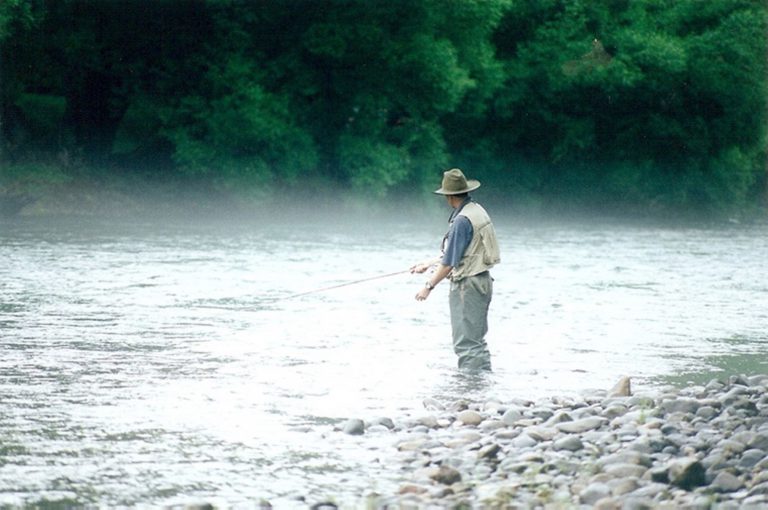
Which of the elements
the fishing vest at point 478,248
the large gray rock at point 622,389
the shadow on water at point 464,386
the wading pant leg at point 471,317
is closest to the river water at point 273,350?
the shadow on water at point 464,386

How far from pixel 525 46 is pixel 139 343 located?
1114 inches

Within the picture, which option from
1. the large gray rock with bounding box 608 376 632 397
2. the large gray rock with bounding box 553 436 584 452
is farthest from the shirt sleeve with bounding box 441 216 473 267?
the large gray rock with bounding box 553 436 584 452

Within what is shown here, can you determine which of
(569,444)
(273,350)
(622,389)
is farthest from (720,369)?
(569,444)

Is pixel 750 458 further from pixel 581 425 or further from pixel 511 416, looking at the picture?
pixel 511 416

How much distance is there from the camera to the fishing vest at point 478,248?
9.68 meters

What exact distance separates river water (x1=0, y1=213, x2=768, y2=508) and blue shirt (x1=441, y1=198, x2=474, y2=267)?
927 mm

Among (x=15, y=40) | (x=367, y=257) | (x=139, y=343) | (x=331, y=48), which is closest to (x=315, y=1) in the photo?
(x=331, y=48)

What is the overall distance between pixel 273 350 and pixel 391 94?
23.3 m

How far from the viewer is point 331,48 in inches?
1275

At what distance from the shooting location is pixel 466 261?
974cm

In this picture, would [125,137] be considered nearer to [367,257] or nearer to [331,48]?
[331,48]

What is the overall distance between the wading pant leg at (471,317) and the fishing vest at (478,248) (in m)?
0.06

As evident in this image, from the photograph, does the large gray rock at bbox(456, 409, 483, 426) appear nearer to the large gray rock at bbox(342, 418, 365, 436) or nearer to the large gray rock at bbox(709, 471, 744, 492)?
the large gray rock at bbox(342, 418, 365, 436)

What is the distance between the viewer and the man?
9.63m
